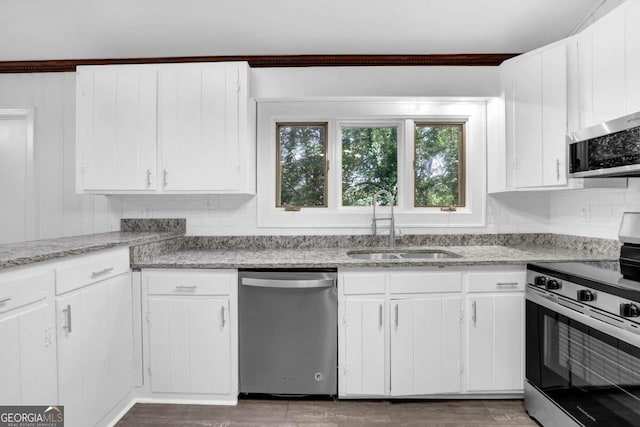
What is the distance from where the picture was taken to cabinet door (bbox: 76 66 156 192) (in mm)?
2576

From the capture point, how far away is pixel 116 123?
2.58 m

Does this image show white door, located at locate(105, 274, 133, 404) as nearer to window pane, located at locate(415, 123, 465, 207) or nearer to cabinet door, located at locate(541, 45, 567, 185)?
window pane, located at locate(415, 123, 465, 207)

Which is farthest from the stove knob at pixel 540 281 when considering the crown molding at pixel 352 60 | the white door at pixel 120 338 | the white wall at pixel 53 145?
the white wall at pixel 53 145

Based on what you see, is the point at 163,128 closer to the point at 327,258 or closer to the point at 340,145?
the point at 340,145

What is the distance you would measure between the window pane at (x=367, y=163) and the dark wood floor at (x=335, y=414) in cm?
149

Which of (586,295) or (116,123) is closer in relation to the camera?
(586,295)

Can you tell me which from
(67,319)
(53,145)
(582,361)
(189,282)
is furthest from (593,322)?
(53,145)

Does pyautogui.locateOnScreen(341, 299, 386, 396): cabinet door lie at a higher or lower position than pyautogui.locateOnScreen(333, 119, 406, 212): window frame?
lower

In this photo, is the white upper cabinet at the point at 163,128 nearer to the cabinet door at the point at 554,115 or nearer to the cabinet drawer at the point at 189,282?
the cabinet drawer at the point at 189,282

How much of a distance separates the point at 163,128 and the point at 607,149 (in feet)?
8.72

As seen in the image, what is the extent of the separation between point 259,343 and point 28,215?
7.46ft

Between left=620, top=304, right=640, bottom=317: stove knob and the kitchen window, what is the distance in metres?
1.48

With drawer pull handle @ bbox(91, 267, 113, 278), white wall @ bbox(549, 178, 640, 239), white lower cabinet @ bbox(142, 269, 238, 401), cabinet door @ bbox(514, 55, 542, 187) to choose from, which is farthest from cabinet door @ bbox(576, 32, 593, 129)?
drawer pull handle @ bbox(91, 267, 113, 278)

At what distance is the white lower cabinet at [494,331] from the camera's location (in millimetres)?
2250
